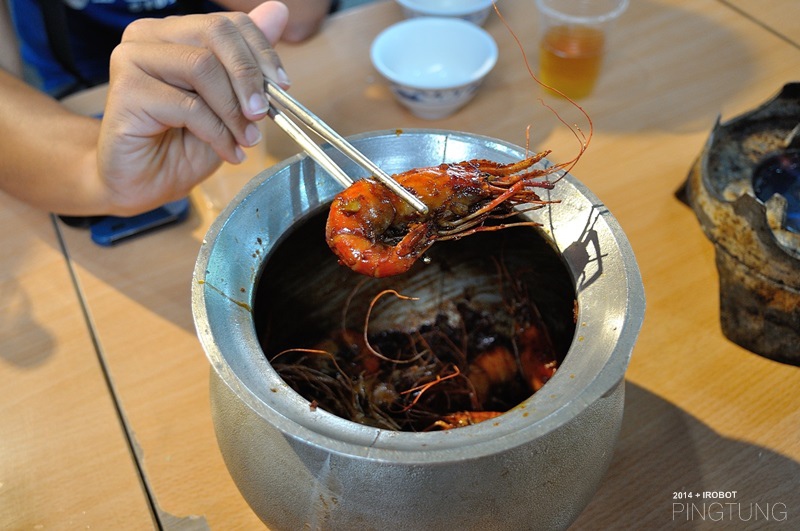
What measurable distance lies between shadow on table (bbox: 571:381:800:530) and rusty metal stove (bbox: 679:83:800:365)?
19 centimetres

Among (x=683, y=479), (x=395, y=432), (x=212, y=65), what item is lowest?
(x=683, y=479)

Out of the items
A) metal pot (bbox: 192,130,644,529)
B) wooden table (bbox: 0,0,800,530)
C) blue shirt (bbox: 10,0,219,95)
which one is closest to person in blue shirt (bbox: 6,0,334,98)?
blue shirt (bbox: 10,0,219,95)

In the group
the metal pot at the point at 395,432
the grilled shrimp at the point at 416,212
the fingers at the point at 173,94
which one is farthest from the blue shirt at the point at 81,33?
the grilled shrimp at the point at 416,212

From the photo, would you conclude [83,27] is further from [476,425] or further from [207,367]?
[476,425]

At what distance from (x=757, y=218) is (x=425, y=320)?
520 mm

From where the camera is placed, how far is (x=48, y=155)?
1.27 m

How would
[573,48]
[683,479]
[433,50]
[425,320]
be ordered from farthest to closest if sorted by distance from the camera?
[433,50] → [573,48] → [425,320] → [683,479]

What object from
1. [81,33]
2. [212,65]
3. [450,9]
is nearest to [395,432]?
[212,65]

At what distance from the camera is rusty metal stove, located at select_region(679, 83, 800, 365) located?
102 centimetres

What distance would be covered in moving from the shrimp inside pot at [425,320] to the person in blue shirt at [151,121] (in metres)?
0.30

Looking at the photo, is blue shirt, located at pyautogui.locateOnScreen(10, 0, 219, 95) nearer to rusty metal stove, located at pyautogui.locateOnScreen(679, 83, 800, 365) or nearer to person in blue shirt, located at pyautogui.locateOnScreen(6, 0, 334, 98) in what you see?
person in blue shirt, located at pyautogui.locateOnScreen(6, 0, 334, 98)

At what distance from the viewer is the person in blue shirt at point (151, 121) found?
3.45 ft

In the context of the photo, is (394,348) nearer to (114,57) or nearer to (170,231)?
(170,231)

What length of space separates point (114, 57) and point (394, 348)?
2.16 ft
